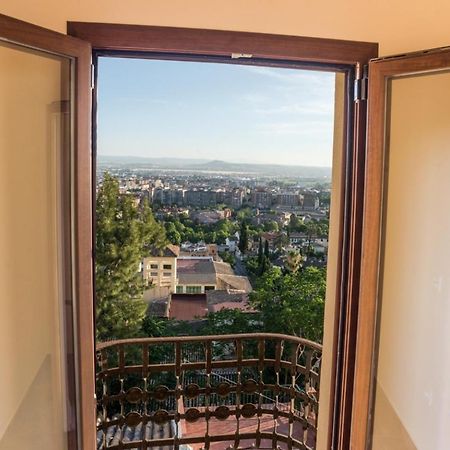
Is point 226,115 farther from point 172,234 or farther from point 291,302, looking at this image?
point 291,302

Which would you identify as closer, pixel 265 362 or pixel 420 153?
pixel 420 153

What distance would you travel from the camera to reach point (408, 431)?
1.93 m

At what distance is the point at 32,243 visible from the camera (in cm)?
161

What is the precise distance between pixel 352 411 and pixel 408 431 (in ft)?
1.15

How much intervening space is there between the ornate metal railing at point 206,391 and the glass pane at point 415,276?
0.80 metres

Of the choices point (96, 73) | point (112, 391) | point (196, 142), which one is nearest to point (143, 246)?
point (196, 142)

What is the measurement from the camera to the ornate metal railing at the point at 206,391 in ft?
9.04

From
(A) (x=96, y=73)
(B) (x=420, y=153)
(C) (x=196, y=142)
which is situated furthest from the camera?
(C) (x=196, y=142)

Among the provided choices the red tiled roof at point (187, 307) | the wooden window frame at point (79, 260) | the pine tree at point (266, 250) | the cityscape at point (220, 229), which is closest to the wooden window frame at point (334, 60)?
the wooden window frame at point (79, 260)

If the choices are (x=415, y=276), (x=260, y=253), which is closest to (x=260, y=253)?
(x=260, y=253)

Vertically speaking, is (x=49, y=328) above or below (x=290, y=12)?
below

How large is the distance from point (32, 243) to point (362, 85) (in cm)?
147

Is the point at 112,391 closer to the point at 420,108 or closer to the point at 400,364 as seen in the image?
the point at 400,364

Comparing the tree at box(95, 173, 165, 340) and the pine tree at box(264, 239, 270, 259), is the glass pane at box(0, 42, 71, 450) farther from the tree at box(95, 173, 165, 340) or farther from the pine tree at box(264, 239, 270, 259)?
the pine tree at box(264, 239, 270, 259)
